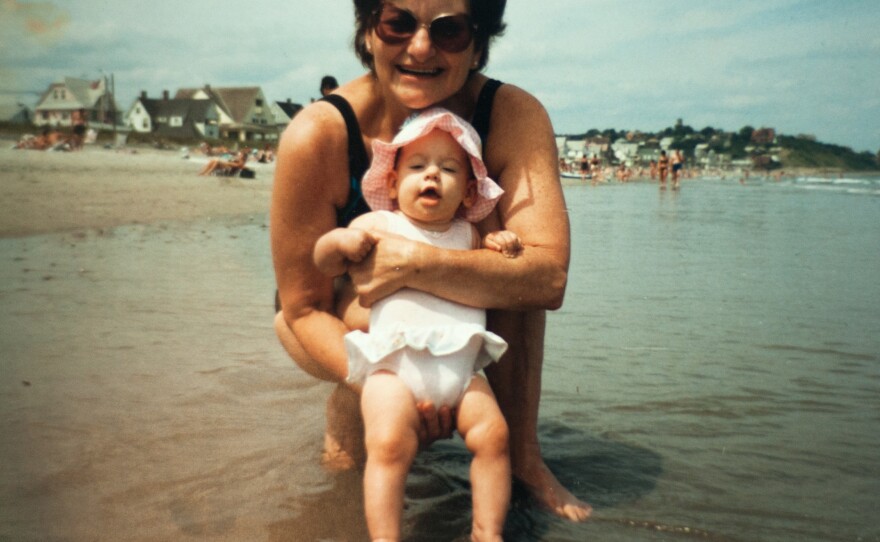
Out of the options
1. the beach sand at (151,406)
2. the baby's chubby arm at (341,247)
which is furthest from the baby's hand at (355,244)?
the beach sand at (151,406)

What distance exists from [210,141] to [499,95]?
59.2m

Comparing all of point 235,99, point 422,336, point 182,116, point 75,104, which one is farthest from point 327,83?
point 235,99

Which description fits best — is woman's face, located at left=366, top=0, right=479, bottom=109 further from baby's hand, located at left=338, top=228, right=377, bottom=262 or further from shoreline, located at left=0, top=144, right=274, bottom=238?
shoreline, located at left=0, top=144, right=274, bottom=238

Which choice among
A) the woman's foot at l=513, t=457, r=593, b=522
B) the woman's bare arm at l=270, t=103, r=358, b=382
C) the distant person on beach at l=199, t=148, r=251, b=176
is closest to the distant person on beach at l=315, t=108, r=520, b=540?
the woman's bare arm at l=270, t=103, r=358, b=382

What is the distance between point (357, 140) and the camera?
2.52 m

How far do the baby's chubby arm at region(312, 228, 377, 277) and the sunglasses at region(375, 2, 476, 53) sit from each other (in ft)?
2.10

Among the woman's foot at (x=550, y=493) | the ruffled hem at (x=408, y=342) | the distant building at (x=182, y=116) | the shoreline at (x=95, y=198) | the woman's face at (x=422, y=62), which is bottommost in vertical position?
the woman's foot at (x=550, y=493)

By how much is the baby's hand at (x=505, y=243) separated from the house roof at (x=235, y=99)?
74659 millimetres

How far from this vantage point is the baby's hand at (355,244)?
2.12 m

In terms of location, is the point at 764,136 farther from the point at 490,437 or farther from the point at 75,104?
the point at 490,437

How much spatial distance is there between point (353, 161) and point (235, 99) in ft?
254

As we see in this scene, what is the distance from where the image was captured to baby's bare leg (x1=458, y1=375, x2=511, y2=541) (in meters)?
1.94

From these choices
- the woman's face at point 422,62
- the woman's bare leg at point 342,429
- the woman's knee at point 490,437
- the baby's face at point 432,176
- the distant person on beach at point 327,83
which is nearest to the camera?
the woman's knee at point 490,437

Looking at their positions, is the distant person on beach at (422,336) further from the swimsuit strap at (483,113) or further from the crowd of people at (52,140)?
the crowd of people at (52,140)
